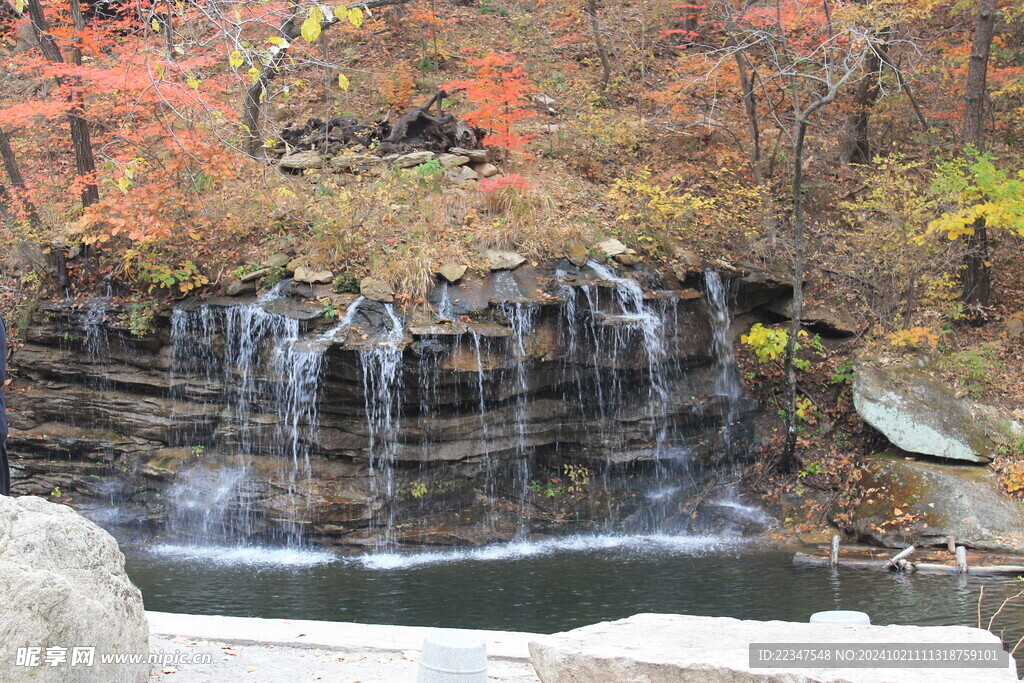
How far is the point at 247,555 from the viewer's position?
1002cm

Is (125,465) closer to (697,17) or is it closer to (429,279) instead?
(429,279)

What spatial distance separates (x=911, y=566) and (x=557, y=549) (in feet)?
12.9

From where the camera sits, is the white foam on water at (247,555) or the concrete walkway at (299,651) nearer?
the concrete walkway at (299,651)

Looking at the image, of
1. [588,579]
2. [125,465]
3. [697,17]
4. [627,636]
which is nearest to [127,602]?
[627,636]

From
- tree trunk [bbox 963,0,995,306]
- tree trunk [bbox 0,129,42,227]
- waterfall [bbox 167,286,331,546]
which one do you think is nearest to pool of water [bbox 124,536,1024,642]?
waterfall [bbox 167,286,331,546]

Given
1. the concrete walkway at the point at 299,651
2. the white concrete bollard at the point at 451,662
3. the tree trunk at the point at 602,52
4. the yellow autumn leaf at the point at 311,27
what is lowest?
the concrete walkway at the point at 299,651

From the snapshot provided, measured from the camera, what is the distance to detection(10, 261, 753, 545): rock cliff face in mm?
10375

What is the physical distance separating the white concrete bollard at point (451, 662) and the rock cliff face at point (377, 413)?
257 inches

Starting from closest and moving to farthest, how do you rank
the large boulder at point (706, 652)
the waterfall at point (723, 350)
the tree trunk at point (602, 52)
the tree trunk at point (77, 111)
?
the large boulder at point (706, 652) < the tree trunk at point (77, 111) < the waterfall at point (723, 350) < the tree trunk at point (602, 52)

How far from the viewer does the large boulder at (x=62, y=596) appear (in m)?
3.64

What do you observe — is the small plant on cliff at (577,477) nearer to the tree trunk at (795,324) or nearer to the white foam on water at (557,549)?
the white foam on water at (557,549)

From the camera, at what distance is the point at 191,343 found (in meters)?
10.9

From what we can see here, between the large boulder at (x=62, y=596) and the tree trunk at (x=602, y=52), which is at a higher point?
the tree trunk at (x=602, y=52)

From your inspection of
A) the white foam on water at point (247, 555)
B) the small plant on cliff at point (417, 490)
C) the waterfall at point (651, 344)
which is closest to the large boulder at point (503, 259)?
the waterfall at point (651, 344)
